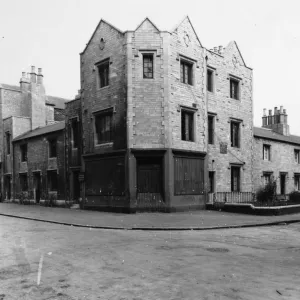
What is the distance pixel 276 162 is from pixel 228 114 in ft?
27.8

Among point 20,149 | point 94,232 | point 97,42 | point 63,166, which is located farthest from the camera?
point 20,149

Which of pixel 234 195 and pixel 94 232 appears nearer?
pixel 94 232

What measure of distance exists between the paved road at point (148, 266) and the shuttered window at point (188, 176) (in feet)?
27.1

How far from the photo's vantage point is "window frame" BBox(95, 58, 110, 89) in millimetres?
21016

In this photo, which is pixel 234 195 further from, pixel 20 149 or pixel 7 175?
pixel 7 175

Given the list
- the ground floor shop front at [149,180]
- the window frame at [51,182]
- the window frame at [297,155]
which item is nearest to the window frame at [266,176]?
the window frame at [297,155]

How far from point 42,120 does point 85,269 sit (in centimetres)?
3011

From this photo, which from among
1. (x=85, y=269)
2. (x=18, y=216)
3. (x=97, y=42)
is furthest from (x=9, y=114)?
(x=85, y=269)

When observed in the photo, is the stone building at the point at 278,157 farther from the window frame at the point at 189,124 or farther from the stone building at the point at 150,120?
the window frame at the point at 189,124

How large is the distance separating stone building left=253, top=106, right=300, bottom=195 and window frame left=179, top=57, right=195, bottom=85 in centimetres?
916

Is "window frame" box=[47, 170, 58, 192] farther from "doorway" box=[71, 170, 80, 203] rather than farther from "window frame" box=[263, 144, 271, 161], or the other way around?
"window frame" box=[263, 144, 271, 161]

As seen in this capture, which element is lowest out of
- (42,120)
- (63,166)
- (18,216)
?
(18,216)

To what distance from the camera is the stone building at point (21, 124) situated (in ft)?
103

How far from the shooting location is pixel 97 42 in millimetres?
21703
